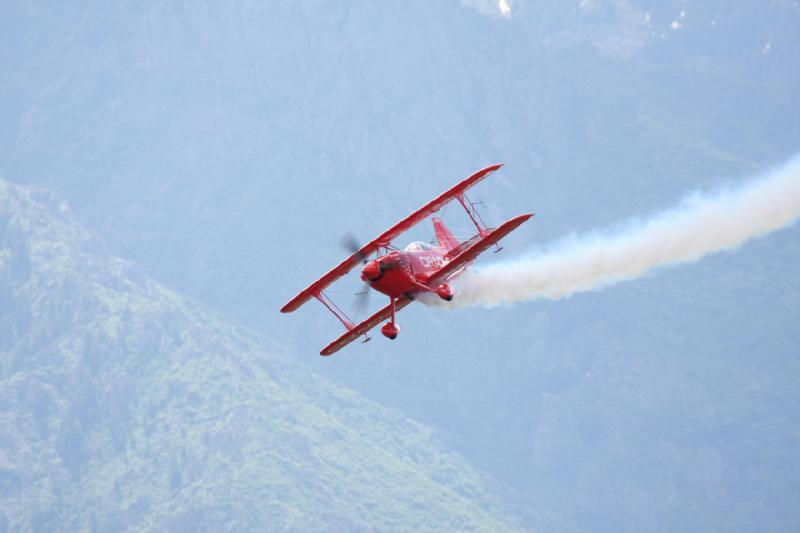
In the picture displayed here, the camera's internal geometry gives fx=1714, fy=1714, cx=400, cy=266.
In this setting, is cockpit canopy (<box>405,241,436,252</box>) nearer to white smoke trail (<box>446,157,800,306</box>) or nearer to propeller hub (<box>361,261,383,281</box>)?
propeller hub (<box>361,261,383,281</box>)

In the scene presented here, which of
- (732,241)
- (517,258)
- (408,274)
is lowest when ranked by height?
(732,241)

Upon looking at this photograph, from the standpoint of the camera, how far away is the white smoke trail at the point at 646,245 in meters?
107

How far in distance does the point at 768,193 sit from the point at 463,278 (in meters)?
21.3

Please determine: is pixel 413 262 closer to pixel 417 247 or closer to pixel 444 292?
pixel 417 247

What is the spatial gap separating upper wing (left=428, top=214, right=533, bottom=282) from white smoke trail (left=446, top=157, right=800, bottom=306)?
41.0 ft

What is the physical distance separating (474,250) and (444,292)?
3533 millimetres

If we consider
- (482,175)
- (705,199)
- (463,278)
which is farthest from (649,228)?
(482,175)

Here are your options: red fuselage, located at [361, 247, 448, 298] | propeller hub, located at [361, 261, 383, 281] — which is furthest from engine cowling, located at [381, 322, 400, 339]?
propeller hub, located at [361, 261, 383, 281]

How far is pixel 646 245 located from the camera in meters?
115

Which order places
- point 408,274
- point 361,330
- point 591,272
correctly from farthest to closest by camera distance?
point 591,272 → point 361,330 → point 408,274

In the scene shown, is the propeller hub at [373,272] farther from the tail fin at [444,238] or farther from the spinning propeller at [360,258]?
the tail fin at [444,238]

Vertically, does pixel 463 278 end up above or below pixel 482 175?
below

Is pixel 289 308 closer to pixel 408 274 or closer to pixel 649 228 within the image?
pixel 408 274

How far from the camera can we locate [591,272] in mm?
110500
